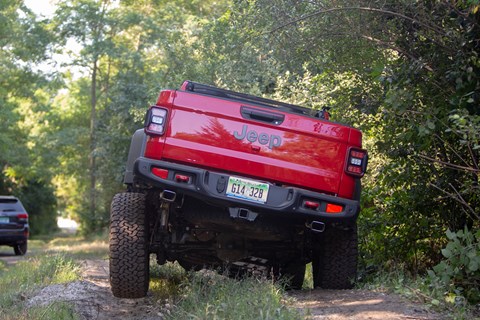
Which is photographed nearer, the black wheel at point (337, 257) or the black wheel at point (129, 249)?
the black wheel at point (129, 249)

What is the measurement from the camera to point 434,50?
850 centimetres

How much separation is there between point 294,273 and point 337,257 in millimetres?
1148

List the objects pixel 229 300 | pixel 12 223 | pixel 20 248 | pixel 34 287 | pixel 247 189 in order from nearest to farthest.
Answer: pixel 229 300
pixel 247 189
pixel 34 287
pixel 12 223
pixel 20 248

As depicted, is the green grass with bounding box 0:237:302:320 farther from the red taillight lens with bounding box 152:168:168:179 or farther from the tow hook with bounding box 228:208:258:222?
the red taillight lens with bounding box 152:168:168:179

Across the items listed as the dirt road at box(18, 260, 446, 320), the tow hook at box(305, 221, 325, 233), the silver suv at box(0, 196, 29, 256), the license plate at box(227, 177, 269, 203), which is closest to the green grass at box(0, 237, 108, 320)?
the dirt road at box(18, 260, 446, 320)

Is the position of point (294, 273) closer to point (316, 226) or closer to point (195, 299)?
point (316, 226)

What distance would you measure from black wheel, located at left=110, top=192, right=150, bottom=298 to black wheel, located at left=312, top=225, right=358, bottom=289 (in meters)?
1.85

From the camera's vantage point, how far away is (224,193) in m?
7.02

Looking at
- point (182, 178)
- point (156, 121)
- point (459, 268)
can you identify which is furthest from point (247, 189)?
point (459, 268)

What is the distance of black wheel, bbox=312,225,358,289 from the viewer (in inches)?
323

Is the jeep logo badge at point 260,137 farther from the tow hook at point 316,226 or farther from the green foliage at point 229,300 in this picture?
the green foliage at point 229,300

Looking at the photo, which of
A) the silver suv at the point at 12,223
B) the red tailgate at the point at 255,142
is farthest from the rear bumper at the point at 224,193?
the silver suv at the point at 12,223

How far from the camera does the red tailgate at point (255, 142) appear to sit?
7.07 m

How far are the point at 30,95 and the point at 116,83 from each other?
5.18 meters
